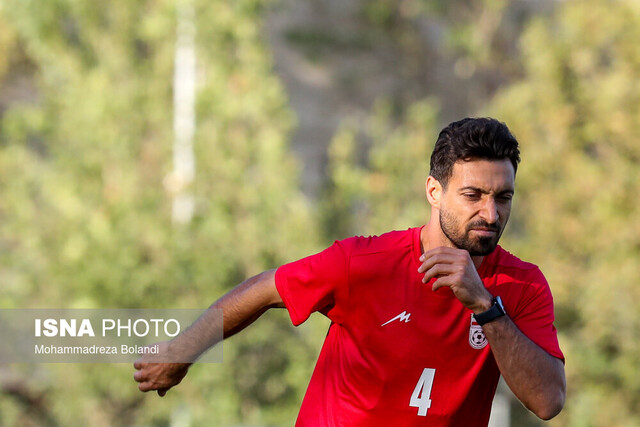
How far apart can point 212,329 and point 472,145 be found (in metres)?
1.28

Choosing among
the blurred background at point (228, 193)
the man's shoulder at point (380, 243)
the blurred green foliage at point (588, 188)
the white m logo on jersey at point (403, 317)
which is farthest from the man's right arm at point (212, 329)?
the blurred green foliage at point (588, 188)

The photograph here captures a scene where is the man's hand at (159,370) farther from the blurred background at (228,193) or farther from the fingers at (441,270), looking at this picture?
the blurred background at (228,193)

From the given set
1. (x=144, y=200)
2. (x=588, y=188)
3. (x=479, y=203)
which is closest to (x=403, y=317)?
(x=479, y=203)

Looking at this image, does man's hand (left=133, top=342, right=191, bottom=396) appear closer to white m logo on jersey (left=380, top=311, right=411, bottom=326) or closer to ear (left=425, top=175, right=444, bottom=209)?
white m logo on jersey (left=380, top=311, right=411, bottom=326)

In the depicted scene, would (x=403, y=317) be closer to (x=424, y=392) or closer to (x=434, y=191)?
(x=424, y=392)

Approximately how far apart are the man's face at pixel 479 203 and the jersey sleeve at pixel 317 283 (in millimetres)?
453

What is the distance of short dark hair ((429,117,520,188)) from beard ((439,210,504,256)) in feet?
0.49

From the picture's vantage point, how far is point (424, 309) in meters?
3.73

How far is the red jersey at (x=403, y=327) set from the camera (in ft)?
12.2

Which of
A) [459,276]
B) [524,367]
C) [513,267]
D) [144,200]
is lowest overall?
[524,367]

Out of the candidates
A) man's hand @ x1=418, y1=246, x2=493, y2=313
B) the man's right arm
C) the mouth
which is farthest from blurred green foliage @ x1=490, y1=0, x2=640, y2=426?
man's hand @ x1=418, y1=246, x2=493, y2=313

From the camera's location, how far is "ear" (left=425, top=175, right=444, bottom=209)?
3766 mm

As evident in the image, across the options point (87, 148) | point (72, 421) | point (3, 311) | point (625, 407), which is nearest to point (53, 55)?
point (87, 148)

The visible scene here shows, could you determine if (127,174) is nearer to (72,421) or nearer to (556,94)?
(72,421)
